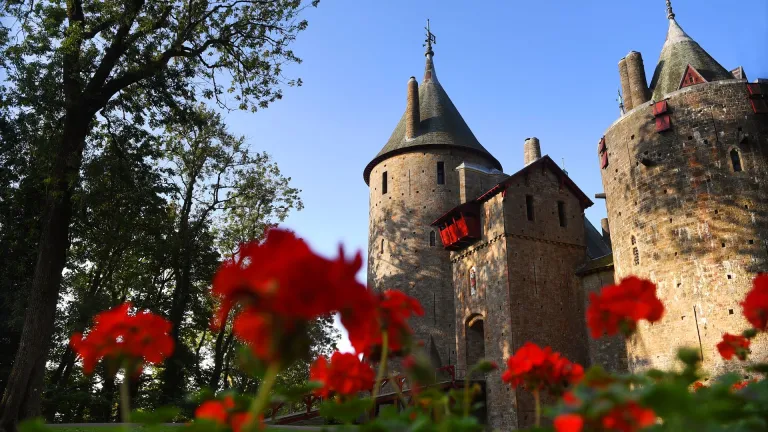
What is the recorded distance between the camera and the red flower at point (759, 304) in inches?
104

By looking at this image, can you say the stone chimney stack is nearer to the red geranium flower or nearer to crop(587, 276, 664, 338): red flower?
crop(587, 276, 664, 338): red flower

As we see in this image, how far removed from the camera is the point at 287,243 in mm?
1439

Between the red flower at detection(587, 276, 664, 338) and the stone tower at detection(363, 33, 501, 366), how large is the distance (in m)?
21.2

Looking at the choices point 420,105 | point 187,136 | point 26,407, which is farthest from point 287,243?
point 420,105

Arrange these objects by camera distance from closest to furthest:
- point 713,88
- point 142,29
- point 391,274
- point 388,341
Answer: point 388,341, point 142,29, point 713,88, point 391,274

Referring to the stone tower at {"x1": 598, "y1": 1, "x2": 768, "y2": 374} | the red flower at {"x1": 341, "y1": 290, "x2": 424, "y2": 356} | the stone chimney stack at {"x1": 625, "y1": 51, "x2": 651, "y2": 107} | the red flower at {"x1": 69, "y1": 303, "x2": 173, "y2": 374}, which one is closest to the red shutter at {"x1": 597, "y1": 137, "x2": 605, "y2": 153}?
the stone tower at {"x1": 598, "y1": 1, "x2": 768, "y2": 374}

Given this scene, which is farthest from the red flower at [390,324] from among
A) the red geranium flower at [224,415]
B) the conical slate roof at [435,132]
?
the conical slate roof at [435,132]

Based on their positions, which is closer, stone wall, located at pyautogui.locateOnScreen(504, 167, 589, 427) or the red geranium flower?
the red geranium flower

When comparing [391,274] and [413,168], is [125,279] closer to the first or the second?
[391,274]

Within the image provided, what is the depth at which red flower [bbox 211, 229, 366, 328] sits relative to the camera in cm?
137

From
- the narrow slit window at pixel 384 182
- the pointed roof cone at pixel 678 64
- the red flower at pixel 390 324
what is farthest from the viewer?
the narrow slit window at pixel 384 182

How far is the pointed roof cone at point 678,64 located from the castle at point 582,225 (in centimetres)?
5

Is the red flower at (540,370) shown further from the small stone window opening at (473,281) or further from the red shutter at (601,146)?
the small stone window opening at (473,281)

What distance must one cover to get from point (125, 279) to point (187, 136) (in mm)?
6611
